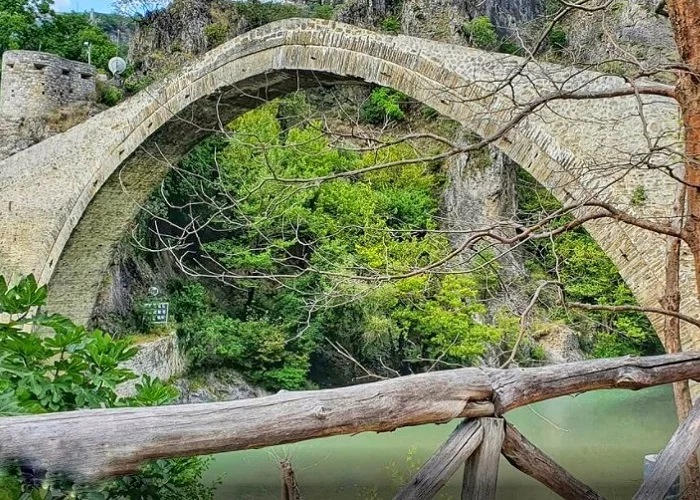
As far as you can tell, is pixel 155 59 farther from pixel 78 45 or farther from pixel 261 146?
pixel 261 146

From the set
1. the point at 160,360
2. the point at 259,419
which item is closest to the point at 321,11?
the point at 160,360

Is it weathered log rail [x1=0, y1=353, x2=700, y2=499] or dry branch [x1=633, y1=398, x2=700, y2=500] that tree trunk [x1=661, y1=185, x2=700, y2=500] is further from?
weathered log rail [x1=0, y1=353, x2=700, y2=499]

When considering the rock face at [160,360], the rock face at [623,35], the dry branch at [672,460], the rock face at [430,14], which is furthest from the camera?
the rock face at [430,14]

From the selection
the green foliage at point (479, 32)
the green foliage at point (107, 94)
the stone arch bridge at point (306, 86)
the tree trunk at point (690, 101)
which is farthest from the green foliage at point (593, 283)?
the green foliage at point (107, 94)

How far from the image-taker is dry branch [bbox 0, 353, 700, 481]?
38.5 inches

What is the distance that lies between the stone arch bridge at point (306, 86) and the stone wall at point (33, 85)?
1434 mm

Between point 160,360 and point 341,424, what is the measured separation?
8.62 metres

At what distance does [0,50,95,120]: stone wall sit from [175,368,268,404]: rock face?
4.38m

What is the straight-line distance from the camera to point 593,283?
8023 millimetres

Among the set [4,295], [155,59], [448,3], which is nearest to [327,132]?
[4,295]

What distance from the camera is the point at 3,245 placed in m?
8.88

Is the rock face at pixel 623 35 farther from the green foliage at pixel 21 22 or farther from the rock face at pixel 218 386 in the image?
the green foliage at pixel 21 22

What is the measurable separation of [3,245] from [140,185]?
1892 millimetres

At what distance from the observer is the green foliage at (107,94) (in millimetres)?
10852
